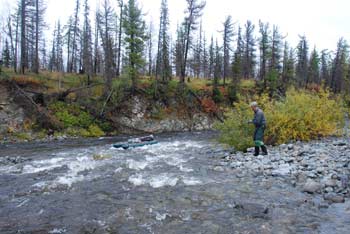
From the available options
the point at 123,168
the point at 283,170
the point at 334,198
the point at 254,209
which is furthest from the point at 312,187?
the point at 123,168

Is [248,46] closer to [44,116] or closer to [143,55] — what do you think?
[143,55]

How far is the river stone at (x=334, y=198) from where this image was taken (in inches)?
266

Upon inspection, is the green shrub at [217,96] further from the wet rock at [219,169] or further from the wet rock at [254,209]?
the wet rock at [254,209]

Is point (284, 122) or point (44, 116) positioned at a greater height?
point (284, 122)

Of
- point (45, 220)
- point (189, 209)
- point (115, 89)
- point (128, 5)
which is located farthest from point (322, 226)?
point (128, 5)

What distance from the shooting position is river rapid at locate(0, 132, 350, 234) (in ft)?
18.9

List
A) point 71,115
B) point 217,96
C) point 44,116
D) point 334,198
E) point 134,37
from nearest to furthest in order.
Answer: point 334,198
point 44,116
point 71,115
point 134,37
point 217,96

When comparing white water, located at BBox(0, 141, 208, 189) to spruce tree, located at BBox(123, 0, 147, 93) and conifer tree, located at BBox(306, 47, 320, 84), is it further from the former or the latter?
conifer tree, located at BBox(306, 47, 320, 84)

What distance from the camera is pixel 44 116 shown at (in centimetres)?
2430

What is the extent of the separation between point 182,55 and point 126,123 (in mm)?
15214

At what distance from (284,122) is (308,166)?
4.21m

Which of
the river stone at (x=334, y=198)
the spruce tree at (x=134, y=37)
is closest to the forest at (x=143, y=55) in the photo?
the spruce tree at (x=134, y=37)

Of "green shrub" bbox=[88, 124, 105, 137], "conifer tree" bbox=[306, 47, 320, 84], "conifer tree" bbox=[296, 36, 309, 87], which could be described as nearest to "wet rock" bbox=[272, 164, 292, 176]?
"green shrub" bbox=[88, 124, 105, 137]

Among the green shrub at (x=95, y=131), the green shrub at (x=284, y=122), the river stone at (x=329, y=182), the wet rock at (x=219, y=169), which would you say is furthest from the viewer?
the green shrub at (x=95, y=131)
